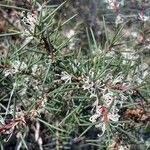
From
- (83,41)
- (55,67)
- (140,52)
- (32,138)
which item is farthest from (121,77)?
(83,41)

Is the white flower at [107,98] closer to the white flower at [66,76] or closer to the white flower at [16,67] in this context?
the white flower at [66,76]

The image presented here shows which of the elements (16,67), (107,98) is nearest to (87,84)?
(107,98)

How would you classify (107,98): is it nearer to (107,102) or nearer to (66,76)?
(107,102)

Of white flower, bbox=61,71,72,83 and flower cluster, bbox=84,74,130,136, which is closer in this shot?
flower cluster, bbox=84,74,130,136

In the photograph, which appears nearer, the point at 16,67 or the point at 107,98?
the point at 107,98

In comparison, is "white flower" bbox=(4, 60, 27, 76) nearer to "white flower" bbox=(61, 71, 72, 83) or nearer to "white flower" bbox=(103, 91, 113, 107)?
"white flower" bbox=(61, 71, 72, 83)

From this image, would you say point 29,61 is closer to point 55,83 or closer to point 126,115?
point 55,83

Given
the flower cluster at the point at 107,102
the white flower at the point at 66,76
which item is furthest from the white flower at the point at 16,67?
the flower cluster at the point at 107,102

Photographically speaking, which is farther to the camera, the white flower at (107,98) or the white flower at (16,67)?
the white flower at (16,67)

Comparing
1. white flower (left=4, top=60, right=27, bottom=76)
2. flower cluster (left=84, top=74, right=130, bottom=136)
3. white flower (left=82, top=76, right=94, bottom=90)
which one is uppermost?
white flower (left=4, top=60, right=27, bottom=76)

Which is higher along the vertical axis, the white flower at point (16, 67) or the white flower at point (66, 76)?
the white flower at point (16, 67)

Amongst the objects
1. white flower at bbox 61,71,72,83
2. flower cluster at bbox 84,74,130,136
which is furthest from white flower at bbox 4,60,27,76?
flower cluster at bbox 84,74,130,136
